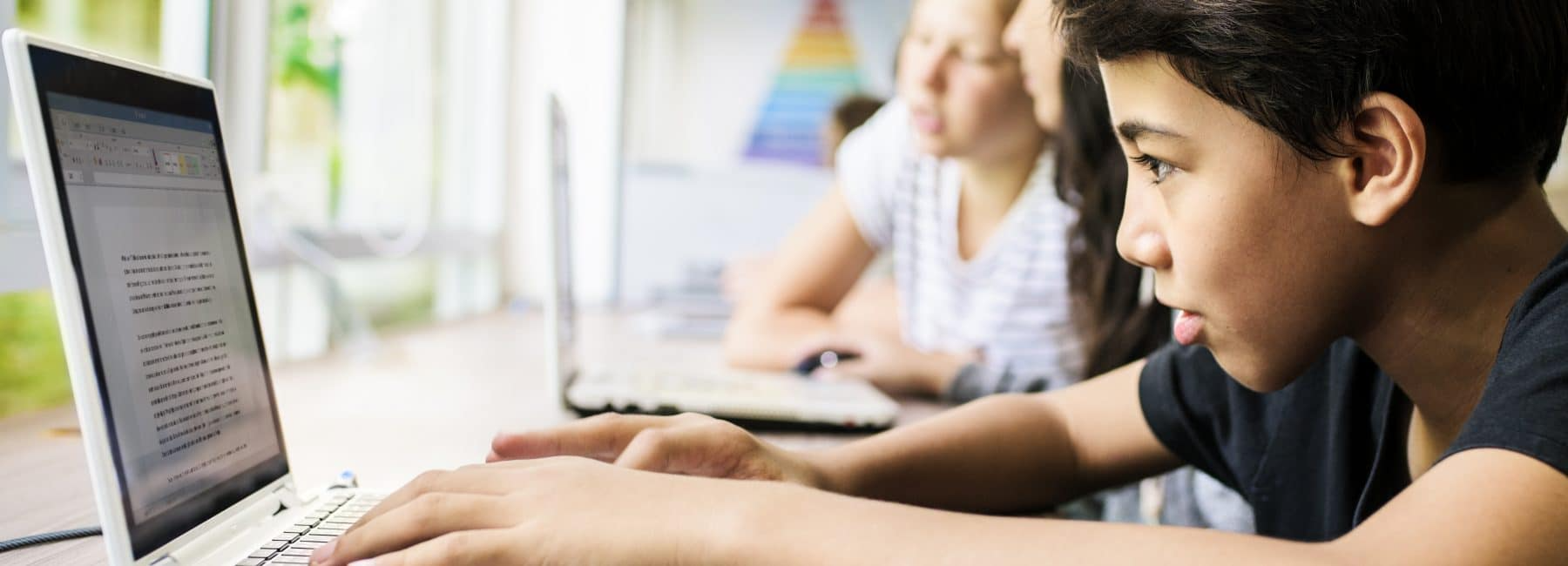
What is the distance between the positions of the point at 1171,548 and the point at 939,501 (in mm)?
309

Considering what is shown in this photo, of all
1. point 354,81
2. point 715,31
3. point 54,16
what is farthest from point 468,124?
point 54,16

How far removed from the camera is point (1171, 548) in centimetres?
46

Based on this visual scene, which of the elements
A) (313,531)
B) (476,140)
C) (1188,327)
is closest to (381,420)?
(313,531)

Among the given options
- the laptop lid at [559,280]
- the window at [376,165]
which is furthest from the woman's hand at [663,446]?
the window at [376,165]

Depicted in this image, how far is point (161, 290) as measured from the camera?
0.52 m

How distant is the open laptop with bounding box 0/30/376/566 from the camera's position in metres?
0.45

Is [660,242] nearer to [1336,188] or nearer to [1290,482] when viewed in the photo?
[1290,482]

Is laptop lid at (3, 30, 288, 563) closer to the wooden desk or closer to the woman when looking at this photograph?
the wooden desk

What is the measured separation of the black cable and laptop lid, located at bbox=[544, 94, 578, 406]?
498 millimetres

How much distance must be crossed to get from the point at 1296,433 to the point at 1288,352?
0.19 metres

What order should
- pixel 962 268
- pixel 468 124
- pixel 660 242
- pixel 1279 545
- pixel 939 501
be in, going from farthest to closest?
pixel 468 124 → pixel 660 242 → pixel 962 268 → pixel 939 501 → pixel 1279 545

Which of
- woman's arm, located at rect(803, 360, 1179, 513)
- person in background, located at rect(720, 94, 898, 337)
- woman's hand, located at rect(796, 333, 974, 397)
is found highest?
woman's arm, located at rect(803, 360, 1179, 513)

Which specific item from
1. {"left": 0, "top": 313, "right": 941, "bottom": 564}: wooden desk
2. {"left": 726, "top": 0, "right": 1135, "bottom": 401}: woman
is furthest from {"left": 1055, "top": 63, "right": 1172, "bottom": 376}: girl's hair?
{"left": 0, "top": 313, "right": 941, "bottom": 564}: wooden desk

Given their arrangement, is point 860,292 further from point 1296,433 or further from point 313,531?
point 313,531
